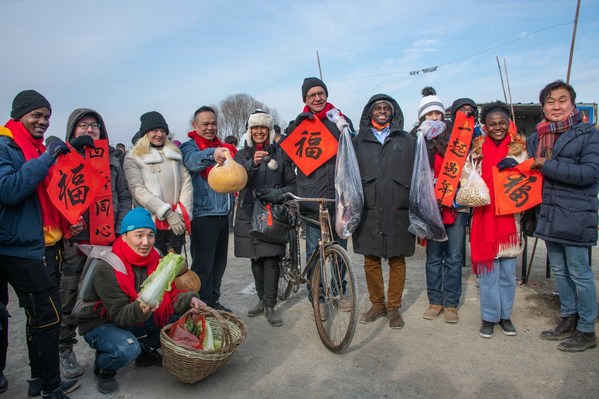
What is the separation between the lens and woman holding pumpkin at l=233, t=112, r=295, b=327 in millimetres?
4309

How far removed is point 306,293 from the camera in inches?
205

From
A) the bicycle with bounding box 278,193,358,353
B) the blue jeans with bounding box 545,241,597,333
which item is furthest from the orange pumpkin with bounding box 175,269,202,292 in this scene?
the blue jeans with bounding box 545,241,597,333

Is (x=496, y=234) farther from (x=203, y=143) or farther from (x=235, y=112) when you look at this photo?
(x=235, y=112)

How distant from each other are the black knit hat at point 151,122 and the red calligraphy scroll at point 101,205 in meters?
0.41

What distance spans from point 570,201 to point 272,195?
2.52 metres

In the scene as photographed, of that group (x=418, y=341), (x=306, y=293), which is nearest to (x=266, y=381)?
(x=418, y=341)

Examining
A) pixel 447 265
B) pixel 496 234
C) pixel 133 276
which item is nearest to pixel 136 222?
pixel 133 276

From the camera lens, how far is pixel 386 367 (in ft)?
11.0

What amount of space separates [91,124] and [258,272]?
2.12 meters

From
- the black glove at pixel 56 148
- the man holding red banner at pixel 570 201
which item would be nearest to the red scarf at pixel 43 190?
the black glove at pixel 56 148

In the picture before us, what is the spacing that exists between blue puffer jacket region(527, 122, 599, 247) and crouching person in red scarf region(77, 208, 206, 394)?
2.90 metres

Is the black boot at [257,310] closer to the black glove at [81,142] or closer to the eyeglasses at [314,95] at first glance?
the eyeglasses at [314,95]

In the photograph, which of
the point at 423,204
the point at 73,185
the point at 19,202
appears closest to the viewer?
the point at 19,202

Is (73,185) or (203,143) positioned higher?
(203,143)
